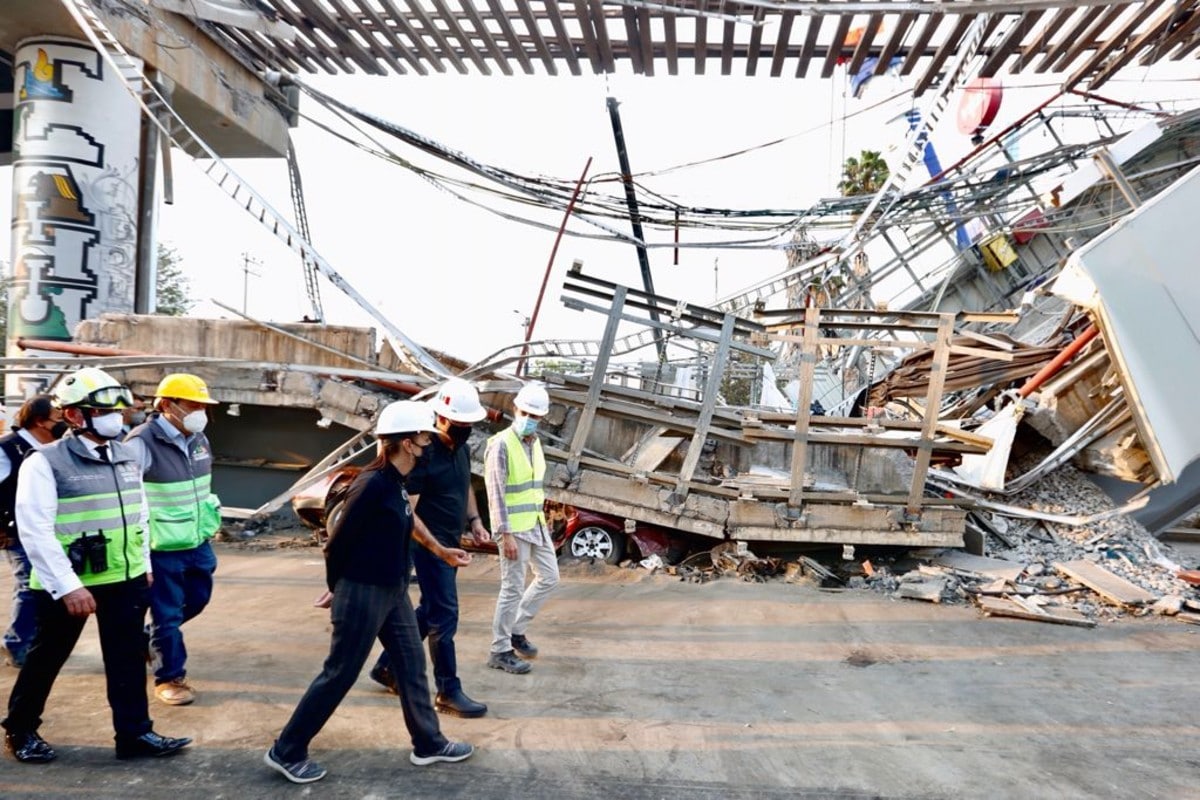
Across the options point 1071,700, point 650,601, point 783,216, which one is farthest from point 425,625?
Result: point 783,216

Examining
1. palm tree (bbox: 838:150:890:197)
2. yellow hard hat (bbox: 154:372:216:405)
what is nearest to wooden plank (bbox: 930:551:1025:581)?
yellow hard hat (bbox: 154:372:216:405)

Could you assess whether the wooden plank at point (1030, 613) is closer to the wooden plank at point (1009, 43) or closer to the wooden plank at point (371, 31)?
the wooden plank at point (1009, 43)

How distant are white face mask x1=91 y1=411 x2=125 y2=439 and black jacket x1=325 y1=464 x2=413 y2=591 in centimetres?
109

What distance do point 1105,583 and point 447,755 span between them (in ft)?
21.0

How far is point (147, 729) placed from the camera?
3.57m

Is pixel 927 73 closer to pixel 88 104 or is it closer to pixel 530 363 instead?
pixel 530 363

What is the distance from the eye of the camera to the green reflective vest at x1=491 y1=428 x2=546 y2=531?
5.00 meters

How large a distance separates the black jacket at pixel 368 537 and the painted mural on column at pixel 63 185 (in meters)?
10.1

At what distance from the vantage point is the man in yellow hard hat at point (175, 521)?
4.27 meters

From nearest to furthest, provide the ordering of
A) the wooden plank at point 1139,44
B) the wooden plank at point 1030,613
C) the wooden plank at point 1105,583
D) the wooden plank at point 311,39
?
1. the wooden plank at point 1030,613
2. the wooden plank at point 1105,583
3. the wooden plank at point 1139,44
4. the wooden plank at point 311,39

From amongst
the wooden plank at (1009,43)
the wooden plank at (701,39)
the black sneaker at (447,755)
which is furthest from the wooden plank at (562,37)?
the black sneaker at (447,755)

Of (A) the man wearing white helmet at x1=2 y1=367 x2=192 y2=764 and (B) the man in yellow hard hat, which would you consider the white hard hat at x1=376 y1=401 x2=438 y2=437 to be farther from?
(B) the man in yellow hard hat

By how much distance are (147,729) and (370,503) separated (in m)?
1.50

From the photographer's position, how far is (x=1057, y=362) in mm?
8719
